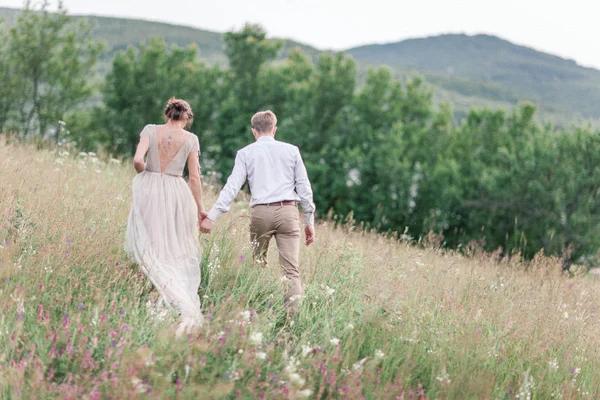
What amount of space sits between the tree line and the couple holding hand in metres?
21.3

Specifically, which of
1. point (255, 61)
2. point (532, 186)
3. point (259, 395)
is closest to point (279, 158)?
point (259, 395)

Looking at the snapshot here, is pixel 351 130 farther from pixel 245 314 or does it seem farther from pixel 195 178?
pixel 245 314

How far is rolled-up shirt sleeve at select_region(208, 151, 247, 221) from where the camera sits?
621cm

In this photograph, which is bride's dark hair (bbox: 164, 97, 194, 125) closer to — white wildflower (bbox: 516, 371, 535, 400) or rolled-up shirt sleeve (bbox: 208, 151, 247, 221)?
rolled-up shirt sleeve (bbox: 208, 151, 247, 221)

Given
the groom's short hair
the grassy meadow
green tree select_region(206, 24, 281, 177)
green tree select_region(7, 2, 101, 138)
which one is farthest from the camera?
green tree select_region(206, 24, 281, 177)

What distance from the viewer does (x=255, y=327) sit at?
4832 millimetres

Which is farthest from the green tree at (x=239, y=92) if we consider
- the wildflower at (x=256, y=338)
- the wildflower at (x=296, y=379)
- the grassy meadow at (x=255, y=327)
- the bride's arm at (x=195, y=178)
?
the wildflower at (x=296, y=379)

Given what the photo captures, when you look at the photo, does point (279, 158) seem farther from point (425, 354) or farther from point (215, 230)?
point (425, 354)

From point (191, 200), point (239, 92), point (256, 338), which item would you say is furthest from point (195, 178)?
point (239, 92)

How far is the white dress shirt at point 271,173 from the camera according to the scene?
6.41 metres

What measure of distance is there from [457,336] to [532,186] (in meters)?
23.0

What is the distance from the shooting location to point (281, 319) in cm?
585

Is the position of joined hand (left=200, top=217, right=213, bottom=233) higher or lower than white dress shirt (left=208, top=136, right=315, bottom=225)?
lower

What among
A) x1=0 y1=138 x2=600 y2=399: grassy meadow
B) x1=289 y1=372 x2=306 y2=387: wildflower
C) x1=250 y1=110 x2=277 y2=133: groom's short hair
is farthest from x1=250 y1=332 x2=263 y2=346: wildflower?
x1=250 y1=110 x2=277 y2=133: groom's short hair
